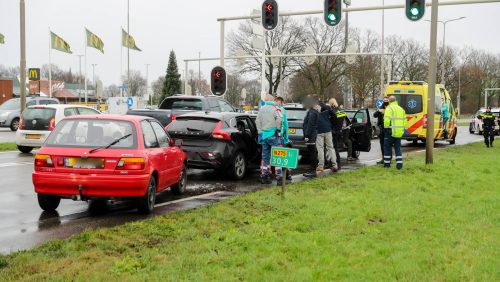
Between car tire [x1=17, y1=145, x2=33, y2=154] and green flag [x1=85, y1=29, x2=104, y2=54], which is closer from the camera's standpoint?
car tire [x1=17, y1=145, x2=33, y2=154]

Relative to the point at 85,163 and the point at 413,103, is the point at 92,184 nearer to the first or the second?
the point at 85,163

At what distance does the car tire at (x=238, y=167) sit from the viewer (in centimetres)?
1239

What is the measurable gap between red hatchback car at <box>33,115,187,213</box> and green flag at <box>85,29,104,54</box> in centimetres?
4537

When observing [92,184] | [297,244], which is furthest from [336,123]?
[297,244]

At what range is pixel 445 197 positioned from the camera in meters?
9.62

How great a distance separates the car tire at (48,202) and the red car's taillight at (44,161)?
56 centimetres

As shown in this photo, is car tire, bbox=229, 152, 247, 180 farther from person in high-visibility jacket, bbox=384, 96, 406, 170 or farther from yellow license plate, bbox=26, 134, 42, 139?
yellow license plate, bbox=26, 134, 42, 139

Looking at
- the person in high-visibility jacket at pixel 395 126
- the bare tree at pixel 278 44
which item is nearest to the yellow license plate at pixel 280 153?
the person in high-visibility jacket at pixel 395 126

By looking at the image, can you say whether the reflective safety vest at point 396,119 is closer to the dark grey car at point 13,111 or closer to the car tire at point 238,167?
the car tire at point 238,167

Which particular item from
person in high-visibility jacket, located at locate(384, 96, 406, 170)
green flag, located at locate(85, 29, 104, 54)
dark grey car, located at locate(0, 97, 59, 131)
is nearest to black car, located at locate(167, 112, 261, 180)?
person in high-visibility jacket, located at locate(384, 96, 406, 170)

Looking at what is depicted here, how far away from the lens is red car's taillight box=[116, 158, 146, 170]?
7.94m

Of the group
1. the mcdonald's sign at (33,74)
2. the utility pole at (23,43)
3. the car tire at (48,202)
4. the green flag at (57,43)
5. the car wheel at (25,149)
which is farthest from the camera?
the green flag at (57,43)

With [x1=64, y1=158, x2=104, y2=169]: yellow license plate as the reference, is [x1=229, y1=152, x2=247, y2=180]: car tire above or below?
below

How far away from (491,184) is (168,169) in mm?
6351
